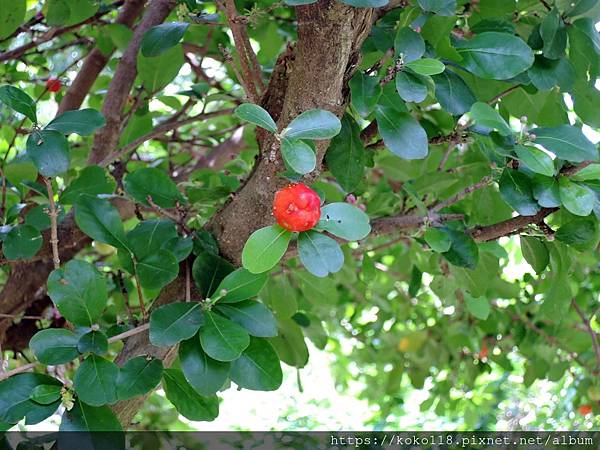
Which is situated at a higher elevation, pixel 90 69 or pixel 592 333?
pixel 90 69

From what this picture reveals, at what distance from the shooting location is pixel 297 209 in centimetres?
74

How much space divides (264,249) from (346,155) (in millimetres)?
238

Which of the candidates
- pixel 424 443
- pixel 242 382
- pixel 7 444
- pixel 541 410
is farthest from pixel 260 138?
pixel 541 410

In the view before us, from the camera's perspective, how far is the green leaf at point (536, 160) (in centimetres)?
81

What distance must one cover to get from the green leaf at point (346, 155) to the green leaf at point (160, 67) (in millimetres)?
444

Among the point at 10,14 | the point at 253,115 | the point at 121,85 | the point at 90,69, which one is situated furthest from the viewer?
the point at 90,69

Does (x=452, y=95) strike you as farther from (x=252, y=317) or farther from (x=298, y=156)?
(x=252, y=317)

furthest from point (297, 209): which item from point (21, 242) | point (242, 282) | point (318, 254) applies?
point (21, 242)

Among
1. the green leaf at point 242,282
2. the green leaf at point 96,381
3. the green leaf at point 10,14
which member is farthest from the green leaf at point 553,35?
the green leaf at point 10,14

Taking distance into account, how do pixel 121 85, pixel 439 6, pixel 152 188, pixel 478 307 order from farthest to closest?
pixel 121 85 < pixel 478 307 < pixel 152 188 < pixel 439 6

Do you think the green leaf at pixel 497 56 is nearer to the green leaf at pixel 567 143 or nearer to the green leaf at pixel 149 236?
the green leaf at pixel 567 143

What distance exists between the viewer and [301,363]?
1379mm

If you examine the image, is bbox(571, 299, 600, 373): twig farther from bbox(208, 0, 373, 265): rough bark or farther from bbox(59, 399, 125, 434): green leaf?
bbox(59, 399, 125, 434): green leaf

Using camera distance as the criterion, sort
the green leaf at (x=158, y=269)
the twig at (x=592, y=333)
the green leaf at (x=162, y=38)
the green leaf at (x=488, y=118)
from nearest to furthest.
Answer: the green leaf at (x=488, y=118), the green leaf at (x=158, y=269), the green leaf at (x=162, y=38), the twig at (x=592, y=333)
